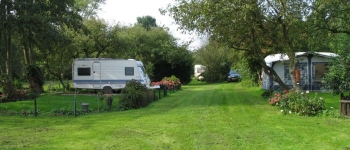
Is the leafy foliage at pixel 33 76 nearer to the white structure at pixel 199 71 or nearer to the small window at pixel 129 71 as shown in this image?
the small window at pixel 129 71

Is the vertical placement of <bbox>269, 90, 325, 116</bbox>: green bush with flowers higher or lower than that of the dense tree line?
lower

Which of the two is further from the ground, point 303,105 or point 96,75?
point 96,75

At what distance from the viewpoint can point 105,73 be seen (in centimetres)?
2275

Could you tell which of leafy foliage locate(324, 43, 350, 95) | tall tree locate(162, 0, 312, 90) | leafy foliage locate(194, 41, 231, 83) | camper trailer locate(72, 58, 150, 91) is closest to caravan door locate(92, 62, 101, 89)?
camper trailer locate(72, 58, 150, 91)

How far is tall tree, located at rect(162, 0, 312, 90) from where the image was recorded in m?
13.0

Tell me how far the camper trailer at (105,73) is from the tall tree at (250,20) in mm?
8151

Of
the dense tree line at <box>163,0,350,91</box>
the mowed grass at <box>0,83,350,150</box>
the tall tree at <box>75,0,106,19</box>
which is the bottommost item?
the mowed grass at <box>0,83,350,150</box>

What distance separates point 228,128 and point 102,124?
133 inches

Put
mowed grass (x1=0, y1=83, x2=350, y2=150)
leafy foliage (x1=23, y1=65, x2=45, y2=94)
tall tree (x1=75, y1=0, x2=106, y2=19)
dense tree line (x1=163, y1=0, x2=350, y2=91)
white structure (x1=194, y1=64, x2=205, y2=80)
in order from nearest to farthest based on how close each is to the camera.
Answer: mowed grass (x1=0, y1=83, x2=350, y2=150) → dense tree line (x1=163, y1=0, x2=350, y2=91) → leafy foliage (x1=23, y1=65, x2=45, y2=94) → tall tree (x1=75, y1=0, x2=106, y2=19) → white structure (x1=194, y1=64, x2=205, y2=80)

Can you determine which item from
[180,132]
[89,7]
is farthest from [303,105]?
[89,7]

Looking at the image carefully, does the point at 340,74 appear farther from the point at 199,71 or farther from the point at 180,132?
the point at 199,71

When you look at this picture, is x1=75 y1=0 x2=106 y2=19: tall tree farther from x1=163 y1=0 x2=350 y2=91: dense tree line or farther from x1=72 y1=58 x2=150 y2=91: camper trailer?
x1=163 y1=0 x2=350 y2=91: dense tree line

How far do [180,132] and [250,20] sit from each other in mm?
7292

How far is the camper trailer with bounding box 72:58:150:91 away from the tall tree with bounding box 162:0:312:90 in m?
8.15
